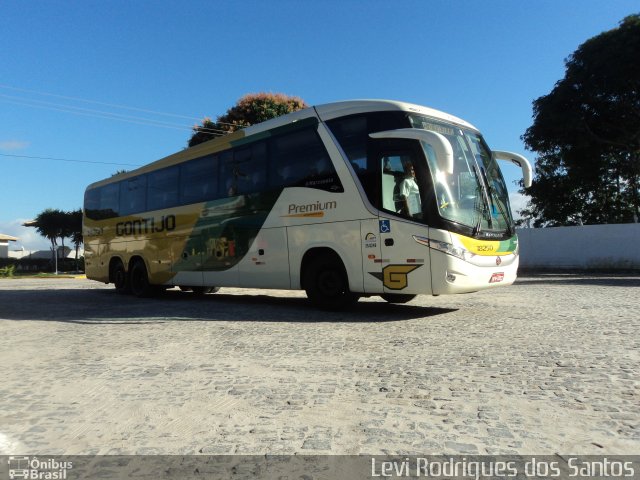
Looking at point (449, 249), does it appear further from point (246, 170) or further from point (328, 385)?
point (246, 170)

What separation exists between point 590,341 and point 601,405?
100 inches

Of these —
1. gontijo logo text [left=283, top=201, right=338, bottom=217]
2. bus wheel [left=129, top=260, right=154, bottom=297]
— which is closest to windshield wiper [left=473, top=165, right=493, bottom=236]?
gontijo logo text [left=283, top=201, right=338, bottom=217]

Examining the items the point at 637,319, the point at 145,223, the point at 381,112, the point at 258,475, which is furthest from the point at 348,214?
the point at 145,223

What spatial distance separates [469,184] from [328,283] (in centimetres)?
305

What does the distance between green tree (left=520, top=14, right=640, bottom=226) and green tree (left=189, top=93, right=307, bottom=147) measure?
13.0 metres

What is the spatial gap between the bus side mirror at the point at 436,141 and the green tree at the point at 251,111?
21282 mm

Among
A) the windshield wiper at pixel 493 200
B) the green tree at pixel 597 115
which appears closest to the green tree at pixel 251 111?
the green tree at pixel 597 115

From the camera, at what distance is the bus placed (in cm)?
788

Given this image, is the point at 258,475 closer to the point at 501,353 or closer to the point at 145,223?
the point at 501,353

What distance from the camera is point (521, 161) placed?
9812 millimetres

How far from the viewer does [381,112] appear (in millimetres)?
8375

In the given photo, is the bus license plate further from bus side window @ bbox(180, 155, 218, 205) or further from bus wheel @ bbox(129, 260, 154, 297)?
bus wheel @ bbox(129, 260, 154, 297)

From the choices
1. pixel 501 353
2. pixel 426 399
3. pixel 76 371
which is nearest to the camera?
pixel 426 399

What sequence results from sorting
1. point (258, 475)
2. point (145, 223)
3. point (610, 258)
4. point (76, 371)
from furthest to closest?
point (610, 258) < point (145, 223) < point (76, 371) < point (258, 475)
